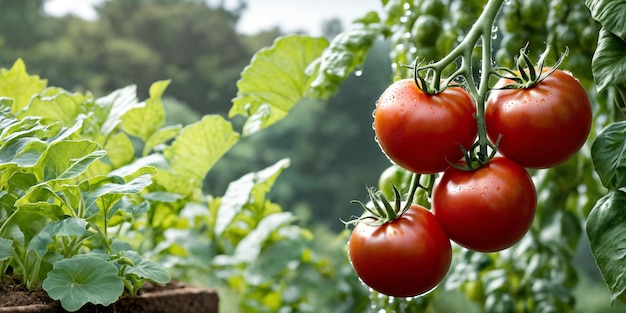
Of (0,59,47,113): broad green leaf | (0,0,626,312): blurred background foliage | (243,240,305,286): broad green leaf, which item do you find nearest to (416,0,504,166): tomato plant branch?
(0,59,47,113): broad green leaf

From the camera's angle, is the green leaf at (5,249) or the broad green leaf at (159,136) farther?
the broad green leaf at (159,136)

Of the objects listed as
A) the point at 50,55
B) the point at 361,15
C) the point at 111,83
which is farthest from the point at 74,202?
the point at 111,83

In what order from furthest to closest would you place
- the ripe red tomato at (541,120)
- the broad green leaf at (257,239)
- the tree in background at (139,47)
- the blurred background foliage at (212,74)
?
the tree in background at (139,47)
the blurred background foliage at (212,74)
the broad green leaf at (257,239)
the ripe red tomato at (541,120)

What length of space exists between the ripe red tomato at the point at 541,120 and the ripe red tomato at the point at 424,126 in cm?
2

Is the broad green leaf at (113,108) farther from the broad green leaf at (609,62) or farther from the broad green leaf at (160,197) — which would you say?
the broad green leaf at (609,62)

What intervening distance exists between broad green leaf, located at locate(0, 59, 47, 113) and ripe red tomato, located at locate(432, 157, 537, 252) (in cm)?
43

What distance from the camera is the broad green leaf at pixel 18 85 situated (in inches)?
25.7

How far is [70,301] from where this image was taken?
42cm

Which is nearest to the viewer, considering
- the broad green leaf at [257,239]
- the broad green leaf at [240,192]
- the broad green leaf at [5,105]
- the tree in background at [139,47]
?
the broad green leaf at [5,105]

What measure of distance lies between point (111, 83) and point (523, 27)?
5332 mm

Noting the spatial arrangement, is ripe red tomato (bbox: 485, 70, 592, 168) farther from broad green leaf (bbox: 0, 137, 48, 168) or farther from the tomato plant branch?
broad green leaf (bbox: 0, 137, 48, 168)

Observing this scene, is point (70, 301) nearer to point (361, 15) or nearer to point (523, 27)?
point (361, 15)

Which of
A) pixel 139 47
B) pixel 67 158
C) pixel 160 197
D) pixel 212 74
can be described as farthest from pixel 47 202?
pixel 139 47

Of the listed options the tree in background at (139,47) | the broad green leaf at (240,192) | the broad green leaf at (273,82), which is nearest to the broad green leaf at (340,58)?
the broad green leaf at (273,82)
